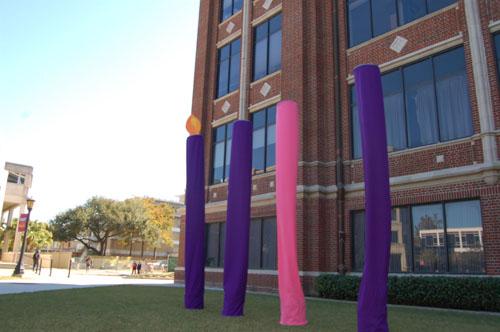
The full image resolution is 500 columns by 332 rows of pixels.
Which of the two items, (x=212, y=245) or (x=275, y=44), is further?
(x=212, y=245)

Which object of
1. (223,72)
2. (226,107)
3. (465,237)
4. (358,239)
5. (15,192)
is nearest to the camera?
(465,237)

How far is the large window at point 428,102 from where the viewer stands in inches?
522

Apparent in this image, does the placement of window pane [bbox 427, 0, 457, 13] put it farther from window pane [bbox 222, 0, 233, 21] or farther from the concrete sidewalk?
the concrete sidewalk

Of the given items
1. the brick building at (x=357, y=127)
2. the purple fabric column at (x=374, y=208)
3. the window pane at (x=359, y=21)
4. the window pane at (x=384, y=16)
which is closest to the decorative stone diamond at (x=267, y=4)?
the brick building at (x=357, y=127)

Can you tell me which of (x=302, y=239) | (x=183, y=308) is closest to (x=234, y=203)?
(x=183, y=308)

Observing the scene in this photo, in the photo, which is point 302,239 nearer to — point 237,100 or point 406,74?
point 406,74

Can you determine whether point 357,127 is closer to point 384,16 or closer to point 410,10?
point 384,16

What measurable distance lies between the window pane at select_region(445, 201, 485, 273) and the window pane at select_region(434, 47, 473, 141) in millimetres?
2270

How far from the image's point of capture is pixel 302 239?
15656 millimetres

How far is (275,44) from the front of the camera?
19734 mm

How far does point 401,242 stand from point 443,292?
7.92ft

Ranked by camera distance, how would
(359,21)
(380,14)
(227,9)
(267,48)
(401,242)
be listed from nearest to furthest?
(401,242)
(380,14)
(359,21)
(267,48)
(227,9)

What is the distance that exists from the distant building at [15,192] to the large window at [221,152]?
144 ft

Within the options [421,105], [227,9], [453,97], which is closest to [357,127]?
[421,105]
